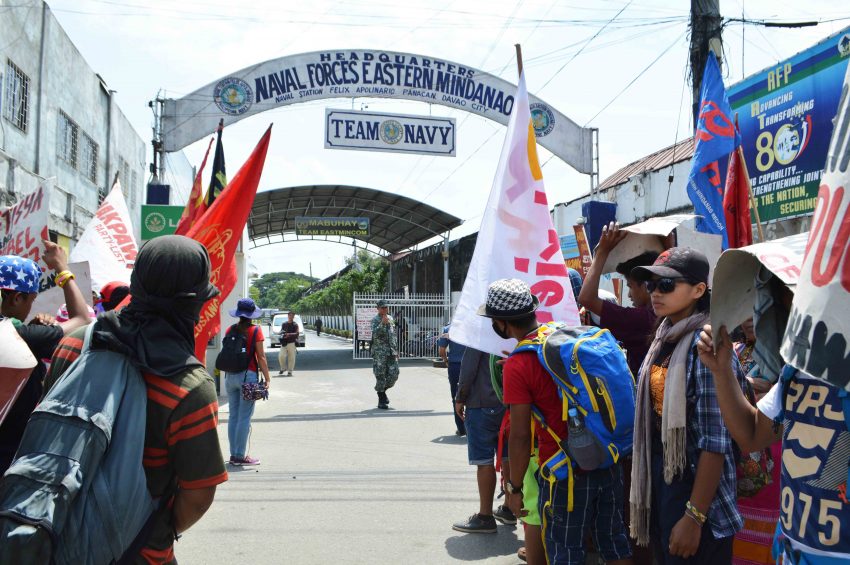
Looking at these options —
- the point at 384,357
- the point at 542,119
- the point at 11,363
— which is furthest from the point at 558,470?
the point at 542,119

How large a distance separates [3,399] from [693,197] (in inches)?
166

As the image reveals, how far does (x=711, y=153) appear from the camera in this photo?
4.85 meters

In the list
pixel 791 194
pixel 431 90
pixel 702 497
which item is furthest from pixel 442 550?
pixel 431 90

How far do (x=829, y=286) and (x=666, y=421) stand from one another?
151cm

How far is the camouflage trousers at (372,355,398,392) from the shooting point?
472 inches

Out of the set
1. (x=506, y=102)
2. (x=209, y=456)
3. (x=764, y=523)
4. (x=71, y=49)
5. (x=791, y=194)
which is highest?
(x=71, y=49)

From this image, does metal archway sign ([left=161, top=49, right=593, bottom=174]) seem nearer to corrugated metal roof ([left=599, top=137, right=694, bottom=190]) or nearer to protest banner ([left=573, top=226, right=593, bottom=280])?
corrugated metal roof ([left=599, top=137, right=694, bottom=190])

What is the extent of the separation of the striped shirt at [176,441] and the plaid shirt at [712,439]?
1773mm

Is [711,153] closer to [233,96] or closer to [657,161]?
[233,96]

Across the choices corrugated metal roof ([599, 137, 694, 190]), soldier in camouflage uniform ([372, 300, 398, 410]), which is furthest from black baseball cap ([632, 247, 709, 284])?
corrugated metal roof ([599, 137, 694, 190])

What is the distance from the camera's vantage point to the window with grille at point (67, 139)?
43.8 ft

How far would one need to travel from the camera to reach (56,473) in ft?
5.79

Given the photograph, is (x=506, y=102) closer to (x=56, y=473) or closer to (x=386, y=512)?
(x=386, y=512)

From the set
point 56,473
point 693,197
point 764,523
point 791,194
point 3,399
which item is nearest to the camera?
point 56,473
